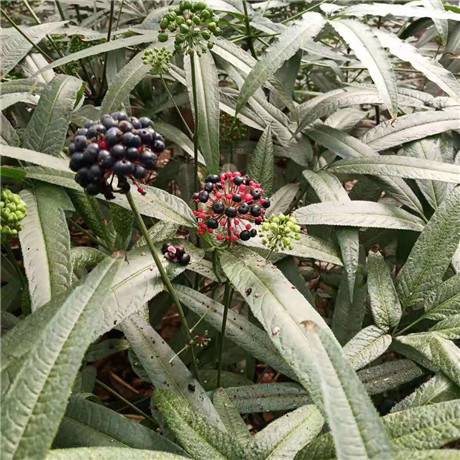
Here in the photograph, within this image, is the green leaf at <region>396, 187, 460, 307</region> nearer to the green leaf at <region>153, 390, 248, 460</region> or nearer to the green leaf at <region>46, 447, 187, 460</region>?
the green leaf at <region>153, 390, 248, 460</region>

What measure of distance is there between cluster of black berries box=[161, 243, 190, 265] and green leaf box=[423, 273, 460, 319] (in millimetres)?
607

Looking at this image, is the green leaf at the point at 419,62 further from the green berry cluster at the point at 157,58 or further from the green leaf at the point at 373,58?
the green berry cluster at the point at 157,58

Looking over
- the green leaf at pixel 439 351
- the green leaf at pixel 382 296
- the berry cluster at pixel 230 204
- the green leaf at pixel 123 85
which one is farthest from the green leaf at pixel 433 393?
the green leaf at pixel 123 85

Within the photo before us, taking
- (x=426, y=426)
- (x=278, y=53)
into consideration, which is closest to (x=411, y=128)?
(x=278, y=53)

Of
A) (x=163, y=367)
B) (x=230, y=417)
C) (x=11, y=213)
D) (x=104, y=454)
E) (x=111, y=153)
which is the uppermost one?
(x=111, y=153)

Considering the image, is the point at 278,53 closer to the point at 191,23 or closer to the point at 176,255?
the point at 191,23

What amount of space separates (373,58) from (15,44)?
1052 mm

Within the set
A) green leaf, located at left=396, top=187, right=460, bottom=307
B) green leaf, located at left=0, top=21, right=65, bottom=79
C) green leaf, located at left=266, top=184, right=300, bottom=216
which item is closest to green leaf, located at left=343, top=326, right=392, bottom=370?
green leaf, located at left=396, top=187, right=460, bottom=307

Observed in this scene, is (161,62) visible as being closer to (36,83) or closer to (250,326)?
(36,83)

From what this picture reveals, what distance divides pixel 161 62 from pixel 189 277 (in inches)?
27.6

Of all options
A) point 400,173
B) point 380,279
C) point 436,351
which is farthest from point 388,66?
point 436,351

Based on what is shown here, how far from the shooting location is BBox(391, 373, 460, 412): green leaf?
1.34m

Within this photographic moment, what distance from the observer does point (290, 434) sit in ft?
3.89

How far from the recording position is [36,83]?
170 centimetres
